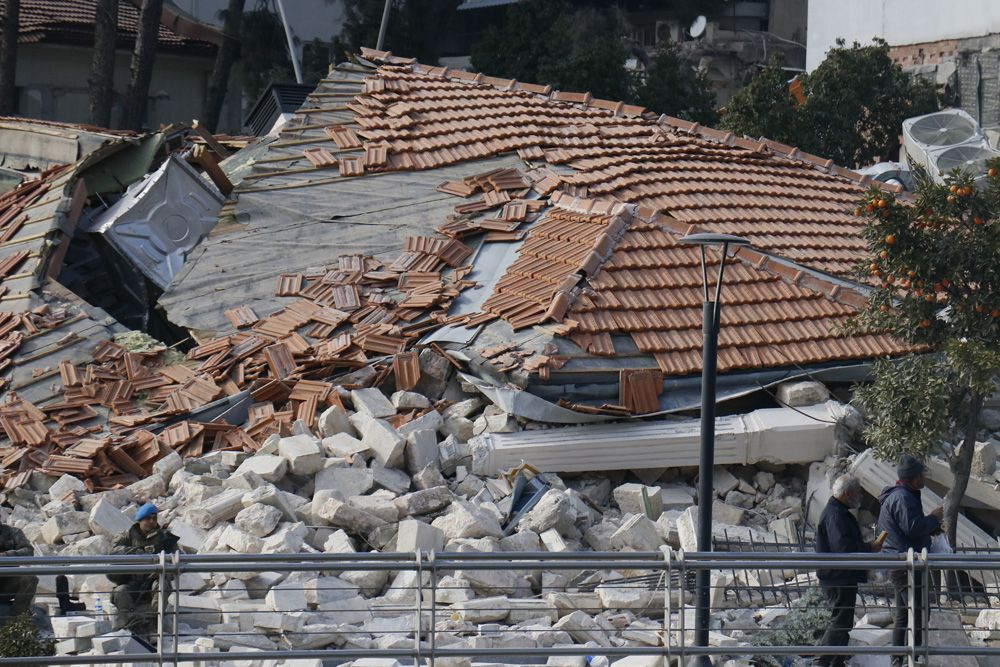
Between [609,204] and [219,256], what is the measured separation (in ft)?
16.3

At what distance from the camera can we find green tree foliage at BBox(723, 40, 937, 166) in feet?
88.2

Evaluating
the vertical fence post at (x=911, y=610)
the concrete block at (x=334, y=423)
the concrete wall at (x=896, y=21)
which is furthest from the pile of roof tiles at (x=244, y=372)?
the concrete wall at (x=896, y=21)

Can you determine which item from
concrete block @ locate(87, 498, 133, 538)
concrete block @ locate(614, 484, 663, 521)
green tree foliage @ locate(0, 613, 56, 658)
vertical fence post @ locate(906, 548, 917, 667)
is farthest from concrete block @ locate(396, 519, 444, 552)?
vertical fence post @ locate(906, 548, 917, 667)

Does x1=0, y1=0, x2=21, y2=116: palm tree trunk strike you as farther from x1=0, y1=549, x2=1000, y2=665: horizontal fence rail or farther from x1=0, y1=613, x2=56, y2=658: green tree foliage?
x1=0, y1=613, x2=56, y2=658: green tree foliage

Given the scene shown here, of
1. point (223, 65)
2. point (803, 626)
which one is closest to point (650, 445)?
point (803, 626)

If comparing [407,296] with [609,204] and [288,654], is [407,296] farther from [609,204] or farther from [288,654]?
[288,654]

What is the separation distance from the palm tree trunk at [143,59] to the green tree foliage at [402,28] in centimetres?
776

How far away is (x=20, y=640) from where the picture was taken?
918cm

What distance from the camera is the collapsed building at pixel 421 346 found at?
40.1 ft

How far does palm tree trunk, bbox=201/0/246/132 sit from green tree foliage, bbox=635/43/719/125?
10.7 m

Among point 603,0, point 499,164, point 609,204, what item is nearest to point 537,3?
point 603,0

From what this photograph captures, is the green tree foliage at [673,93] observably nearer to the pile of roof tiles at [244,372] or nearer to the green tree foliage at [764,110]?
the green tree foliage at [764,110]

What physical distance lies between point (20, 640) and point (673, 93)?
2772 cm

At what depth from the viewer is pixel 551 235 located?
1566cm
